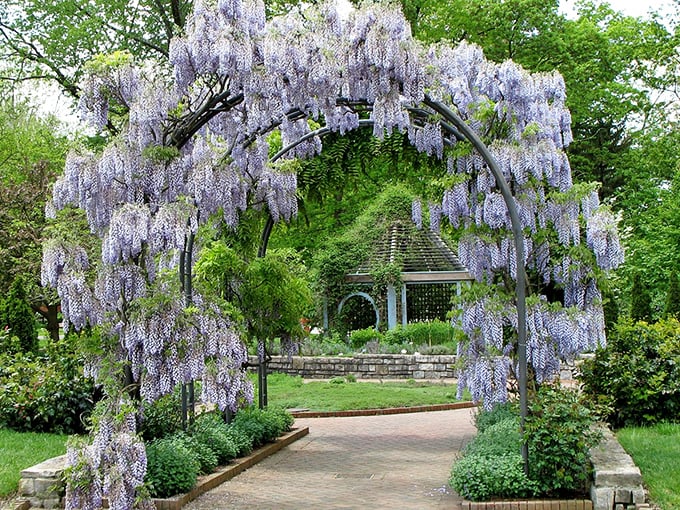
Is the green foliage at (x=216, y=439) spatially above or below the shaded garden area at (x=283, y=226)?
below

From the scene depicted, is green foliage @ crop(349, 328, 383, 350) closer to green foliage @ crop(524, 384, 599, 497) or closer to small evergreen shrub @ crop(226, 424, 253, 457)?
small evergreen shrub @ crop(226, 424, 253, 457)

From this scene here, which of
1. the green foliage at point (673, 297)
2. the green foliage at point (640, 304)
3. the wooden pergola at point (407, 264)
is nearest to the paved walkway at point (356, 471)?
the green foliage at point (673, 297)

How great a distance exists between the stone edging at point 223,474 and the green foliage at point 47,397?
81.0 inches

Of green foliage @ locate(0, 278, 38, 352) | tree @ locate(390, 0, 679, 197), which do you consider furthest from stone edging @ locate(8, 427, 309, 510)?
tree @ locate(390, 0, 679, 197)

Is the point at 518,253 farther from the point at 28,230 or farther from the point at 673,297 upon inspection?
the point at 28,230

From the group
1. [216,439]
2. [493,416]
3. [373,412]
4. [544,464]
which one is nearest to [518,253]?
[544,464]

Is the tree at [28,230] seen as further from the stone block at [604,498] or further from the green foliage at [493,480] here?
the stone block at [604,498]

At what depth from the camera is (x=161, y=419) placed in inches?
293

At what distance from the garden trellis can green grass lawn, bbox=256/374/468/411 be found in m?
4.68

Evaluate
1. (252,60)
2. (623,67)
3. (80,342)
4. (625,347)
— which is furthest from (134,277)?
(623,67)

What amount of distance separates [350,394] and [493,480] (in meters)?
7.55

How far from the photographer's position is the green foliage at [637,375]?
8625mm

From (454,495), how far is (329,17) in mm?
4305

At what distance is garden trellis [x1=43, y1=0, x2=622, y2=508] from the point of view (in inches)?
249
